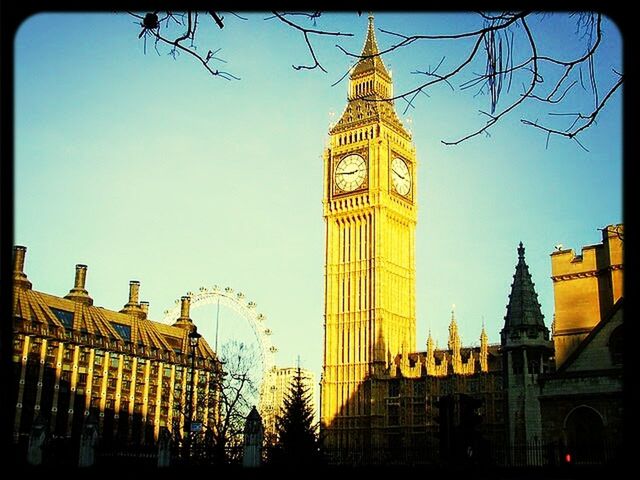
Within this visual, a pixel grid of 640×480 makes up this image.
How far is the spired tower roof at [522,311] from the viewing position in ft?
77.2

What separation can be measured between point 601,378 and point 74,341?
49428 millimetres

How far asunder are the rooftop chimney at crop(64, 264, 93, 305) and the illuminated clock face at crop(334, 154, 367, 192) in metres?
26.9

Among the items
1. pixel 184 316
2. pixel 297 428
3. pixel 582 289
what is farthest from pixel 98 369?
pixel 582 289

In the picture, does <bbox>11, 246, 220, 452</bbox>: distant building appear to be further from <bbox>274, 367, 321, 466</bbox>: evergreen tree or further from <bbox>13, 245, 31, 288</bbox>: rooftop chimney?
<bbox>274, 367, 321, 466</bbox>: evergreen tree

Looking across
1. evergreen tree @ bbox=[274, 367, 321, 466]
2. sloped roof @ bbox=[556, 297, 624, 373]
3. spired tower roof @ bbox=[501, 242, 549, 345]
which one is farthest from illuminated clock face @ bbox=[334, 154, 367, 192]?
sloped roof @ bbox=[556, 297, 624, 373]

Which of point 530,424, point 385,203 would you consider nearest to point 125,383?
point 385,203

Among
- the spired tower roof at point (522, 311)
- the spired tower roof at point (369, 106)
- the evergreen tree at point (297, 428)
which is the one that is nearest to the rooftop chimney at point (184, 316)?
the spired tower roof at point (369, 106)

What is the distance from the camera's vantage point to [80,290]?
226 feet

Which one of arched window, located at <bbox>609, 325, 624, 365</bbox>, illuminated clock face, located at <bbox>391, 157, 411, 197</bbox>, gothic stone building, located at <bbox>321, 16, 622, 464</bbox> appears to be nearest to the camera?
arched window, located at <bbox>609, 325, 624, 365</bbox>

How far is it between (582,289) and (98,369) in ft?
147

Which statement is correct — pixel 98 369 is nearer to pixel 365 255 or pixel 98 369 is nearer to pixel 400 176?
pixel 365 255

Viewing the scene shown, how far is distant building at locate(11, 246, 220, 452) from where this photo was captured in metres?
54.2

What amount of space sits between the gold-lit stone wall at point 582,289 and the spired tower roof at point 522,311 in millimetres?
4256
